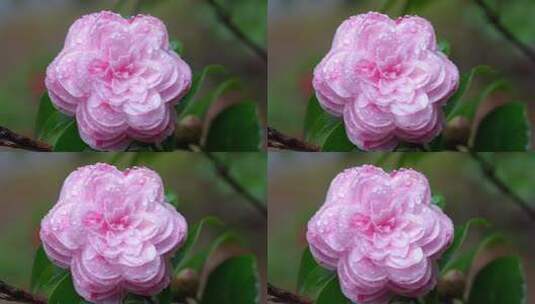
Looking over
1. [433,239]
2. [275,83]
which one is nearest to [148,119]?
[275,83]

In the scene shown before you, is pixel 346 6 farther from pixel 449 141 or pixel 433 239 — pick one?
pixel 433 239

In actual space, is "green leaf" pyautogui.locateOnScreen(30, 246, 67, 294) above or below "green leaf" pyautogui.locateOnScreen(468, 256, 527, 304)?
above

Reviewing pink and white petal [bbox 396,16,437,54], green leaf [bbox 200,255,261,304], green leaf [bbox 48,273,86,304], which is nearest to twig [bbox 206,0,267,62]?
pink and white petal [bbox 396,16,437,54]

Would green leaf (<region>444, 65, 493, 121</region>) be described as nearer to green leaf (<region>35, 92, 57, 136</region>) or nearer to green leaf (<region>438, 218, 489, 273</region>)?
green leaf (<region>438, 218, 489, 273</region>)

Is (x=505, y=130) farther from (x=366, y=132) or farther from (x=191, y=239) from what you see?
(x=191, y=239)

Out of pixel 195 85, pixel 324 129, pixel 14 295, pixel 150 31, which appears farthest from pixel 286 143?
pixel 14 295

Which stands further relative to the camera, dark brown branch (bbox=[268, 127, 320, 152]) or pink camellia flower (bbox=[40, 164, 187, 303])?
dark brown branch (bbox=[268, 127, 320, 152])
